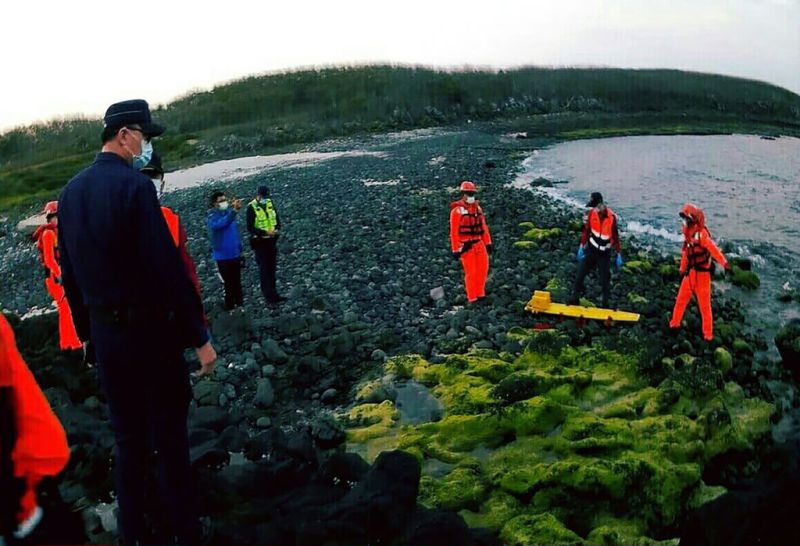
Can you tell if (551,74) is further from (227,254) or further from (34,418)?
(34,418)

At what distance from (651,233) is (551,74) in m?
42.0

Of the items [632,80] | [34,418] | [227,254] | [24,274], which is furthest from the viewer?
[632,80]

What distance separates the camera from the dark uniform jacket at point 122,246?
2.87m

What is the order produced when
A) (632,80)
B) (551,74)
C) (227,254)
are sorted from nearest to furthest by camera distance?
(227,254)
(632,80)
(551,74)

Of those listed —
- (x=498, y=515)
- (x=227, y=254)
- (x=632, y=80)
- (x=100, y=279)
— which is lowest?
(x=498, y=515)

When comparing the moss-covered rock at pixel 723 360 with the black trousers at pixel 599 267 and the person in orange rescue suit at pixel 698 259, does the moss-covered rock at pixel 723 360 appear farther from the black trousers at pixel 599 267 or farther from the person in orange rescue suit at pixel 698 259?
the black trousers at pixel 599 267

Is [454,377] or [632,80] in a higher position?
[632,80]

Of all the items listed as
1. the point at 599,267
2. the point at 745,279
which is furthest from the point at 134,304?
the point at 745,279

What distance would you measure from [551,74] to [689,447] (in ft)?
173

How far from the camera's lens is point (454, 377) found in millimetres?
6883

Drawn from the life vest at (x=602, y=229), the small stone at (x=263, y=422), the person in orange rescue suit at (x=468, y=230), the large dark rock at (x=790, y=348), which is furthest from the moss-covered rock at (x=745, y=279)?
the small stone at (x=263, y=422)

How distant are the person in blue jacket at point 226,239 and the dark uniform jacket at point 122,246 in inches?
209

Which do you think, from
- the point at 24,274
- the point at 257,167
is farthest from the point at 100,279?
the point at 257,167

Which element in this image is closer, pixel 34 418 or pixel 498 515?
pixel 34 418
